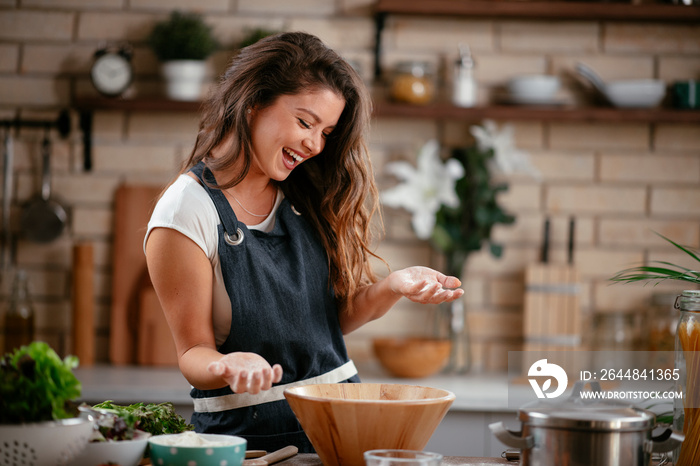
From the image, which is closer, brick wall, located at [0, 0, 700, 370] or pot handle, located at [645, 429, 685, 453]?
pot handle, located at [645, 429, 685, 453]

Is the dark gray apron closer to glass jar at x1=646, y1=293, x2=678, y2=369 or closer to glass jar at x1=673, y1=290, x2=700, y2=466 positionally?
glass jar at x1=673, y1=290, x2=700, y2=466

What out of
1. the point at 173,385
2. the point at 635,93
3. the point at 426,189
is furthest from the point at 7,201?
the point at 635,93

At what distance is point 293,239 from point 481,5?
1.50 metres

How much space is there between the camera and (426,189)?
2.68 meters

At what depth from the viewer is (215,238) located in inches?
57.4

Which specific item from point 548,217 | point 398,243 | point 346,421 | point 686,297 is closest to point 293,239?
point 346,421

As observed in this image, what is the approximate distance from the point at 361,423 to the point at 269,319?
1.52 feet

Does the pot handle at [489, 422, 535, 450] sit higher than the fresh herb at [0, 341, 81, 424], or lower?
lower

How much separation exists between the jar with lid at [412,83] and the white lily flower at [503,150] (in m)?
0.23

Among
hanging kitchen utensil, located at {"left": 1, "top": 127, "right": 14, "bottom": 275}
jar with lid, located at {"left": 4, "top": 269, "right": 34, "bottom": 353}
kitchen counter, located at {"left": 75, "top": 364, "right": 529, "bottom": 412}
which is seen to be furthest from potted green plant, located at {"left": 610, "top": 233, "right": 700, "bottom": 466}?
hanging kitchen utensil, located at {"left": 1, "top": 127, "right": 14, "bottom": 275}

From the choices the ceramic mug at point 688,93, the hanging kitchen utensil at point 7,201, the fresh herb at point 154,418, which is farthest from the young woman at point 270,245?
the ceramic mug at point 688,93

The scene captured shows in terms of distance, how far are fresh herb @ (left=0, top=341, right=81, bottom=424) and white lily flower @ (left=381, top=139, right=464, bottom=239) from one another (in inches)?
69.9

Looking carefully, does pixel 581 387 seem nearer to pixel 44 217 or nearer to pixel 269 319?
pixel 269 319

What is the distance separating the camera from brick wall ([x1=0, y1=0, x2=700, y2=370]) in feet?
9.38
